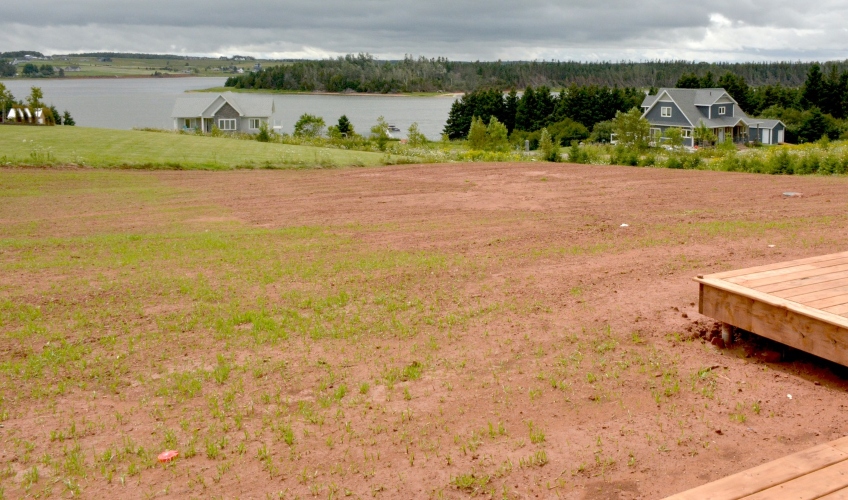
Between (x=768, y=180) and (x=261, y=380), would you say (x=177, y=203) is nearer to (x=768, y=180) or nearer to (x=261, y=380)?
(x=261, y=380)

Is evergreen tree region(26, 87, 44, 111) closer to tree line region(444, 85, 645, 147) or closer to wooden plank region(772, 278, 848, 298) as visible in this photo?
tree line region(444, 85, 645, 147)

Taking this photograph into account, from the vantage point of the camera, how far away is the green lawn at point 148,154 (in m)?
26.3

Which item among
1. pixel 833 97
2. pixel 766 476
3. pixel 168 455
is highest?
pixel 833 97

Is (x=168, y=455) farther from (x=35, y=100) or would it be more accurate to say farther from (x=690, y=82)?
(x=690, y=82)

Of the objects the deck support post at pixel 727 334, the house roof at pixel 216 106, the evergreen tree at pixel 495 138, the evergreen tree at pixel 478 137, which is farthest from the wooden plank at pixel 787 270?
the house roof at pixel 216 106

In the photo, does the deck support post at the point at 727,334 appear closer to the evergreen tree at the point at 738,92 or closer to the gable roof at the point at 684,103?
the gable roof at the point at 684,103

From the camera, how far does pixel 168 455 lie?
507 cm

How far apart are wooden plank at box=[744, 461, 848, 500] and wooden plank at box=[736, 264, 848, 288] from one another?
2.69m

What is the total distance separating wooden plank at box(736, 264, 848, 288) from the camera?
21.4 feet

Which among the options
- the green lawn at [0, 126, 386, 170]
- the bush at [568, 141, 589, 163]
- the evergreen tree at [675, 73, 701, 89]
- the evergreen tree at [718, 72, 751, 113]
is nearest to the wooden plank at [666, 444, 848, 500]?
the bush at [568, 141, 589, 163]

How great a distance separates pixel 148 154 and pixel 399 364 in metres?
25.0

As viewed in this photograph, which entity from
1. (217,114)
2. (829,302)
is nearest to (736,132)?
(217,114)

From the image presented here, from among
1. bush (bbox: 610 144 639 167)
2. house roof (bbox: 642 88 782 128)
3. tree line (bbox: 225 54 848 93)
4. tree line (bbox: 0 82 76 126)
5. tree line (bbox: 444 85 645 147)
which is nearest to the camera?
bush (bbox: 610 144 639 167)

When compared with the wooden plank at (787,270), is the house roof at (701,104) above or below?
above
